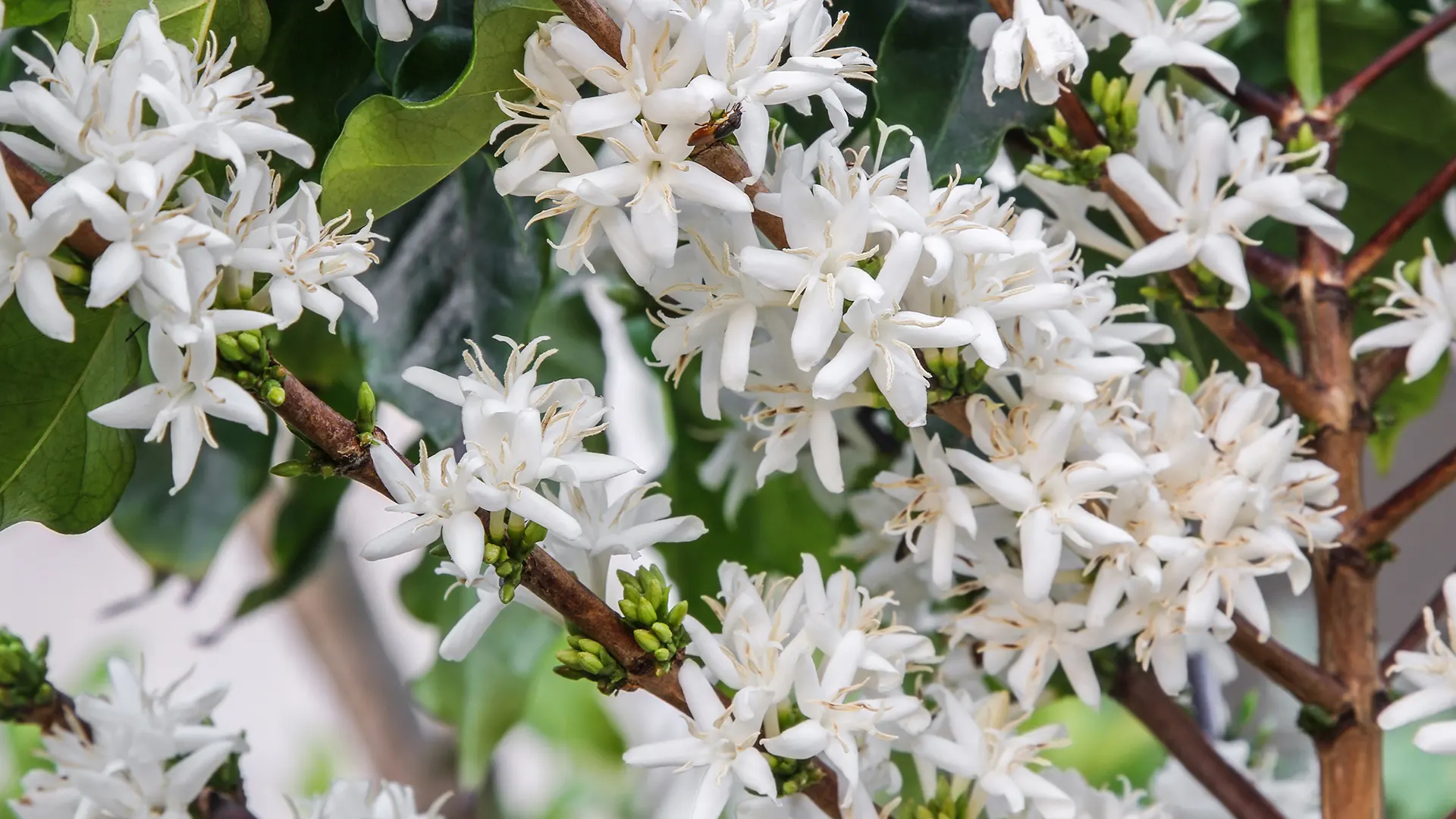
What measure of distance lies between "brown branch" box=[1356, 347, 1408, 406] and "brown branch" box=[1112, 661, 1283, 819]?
5.7 inches

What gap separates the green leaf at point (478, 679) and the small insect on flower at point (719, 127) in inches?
16.6

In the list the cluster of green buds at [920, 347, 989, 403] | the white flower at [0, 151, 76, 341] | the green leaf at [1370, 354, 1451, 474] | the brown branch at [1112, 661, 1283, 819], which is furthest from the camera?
the green leaf at [1370, 354, 1451, 474]

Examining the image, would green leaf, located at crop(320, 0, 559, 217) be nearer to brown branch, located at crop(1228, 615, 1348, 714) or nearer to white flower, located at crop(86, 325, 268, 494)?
white flower, located at crop(86, 325, 268, 494)

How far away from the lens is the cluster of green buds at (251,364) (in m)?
0.30

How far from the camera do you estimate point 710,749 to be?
1.19 feet

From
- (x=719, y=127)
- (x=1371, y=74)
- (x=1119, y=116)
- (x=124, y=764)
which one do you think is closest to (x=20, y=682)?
(x=124, y=764)

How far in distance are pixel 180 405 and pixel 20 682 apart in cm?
21

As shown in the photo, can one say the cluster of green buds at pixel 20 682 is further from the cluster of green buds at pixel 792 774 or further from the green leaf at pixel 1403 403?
the green leaf at pixel 1403 403

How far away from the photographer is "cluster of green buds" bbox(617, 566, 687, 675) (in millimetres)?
364

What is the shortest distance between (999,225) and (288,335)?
1.22ft

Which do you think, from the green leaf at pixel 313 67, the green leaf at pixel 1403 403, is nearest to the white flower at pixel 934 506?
the green leaf at pixel 313 67

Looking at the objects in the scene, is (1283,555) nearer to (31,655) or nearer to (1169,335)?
(1169,335)

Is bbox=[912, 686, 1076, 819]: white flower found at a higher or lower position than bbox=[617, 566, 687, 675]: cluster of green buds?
lower

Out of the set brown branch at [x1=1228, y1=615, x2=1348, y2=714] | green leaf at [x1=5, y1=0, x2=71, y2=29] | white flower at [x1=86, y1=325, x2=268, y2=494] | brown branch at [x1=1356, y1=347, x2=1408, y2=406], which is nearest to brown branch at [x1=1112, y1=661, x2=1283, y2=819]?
brown branch at [x1=1228, y1=615, x2=1348, y2=714]
